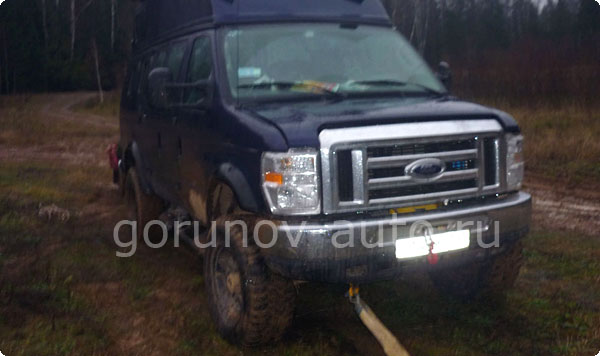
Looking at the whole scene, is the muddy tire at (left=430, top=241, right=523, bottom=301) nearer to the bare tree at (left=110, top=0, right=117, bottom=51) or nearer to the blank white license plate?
the blank white license plate

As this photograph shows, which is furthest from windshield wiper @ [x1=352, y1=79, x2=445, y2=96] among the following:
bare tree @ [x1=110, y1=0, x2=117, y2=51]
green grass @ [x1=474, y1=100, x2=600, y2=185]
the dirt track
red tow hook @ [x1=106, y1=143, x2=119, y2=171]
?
bare tree @ [x1=110, y1=0, x2=117, y2=51]

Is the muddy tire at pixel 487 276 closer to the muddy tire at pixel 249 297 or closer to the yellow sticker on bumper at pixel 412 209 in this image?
the yellow sticker on bumper at pixel 412 209

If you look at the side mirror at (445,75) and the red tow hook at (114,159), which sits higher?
the side mirror at (445,75)

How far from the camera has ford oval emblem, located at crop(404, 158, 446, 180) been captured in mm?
3804

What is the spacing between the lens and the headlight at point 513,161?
4.15 metres

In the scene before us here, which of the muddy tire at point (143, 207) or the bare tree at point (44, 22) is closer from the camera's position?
the muddy tire at point (143, 207)

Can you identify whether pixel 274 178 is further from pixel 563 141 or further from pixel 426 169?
pixel 563 141

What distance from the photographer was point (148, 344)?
13.9 ft

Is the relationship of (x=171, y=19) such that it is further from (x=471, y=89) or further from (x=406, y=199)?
(x=471, y=89)

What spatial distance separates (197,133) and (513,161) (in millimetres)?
2172

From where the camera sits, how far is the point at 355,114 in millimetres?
3867

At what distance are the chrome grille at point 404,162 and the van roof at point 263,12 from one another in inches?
63.6

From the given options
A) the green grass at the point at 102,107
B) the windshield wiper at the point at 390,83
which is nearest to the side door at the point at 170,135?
the windshield wiper at the point at 390,83

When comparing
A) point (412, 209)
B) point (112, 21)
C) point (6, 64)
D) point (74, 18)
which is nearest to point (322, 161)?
point (412, 209)
